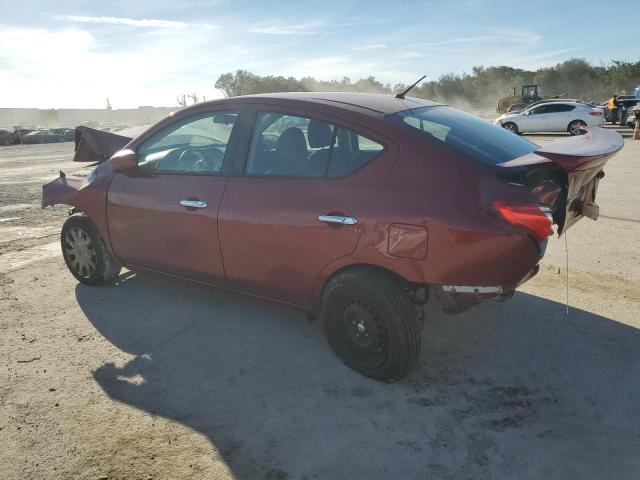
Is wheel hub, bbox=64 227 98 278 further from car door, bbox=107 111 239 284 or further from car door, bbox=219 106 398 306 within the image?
car door, bbox=219 106 398 306

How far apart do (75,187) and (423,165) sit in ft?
10.7

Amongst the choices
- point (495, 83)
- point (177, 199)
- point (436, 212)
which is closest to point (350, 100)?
point (436, 212)

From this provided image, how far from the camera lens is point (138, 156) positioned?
13.4 feet

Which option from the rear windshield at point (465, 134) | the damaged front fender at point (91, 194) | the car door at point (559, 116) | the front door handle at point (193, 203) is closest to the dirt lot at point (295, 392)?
the damaged front fender at point (91, 194)

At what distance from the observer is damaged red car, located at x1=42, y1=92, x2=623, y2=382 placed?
8.84ft

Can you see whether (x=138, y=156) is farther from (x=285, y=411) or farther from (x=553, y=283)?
(x=553, y=283)

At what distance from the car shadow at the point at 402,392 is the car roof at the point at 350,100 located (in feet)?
5.34

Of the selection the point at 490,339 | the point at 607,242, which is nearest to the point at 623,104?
the point at 607,242

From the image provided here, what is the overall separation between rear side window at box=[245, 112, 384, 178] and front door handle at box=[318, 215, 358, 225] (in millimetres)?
261

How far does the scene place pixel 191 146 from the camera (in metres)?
3.97

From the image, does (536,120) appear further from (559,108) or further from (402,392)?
(402,392)

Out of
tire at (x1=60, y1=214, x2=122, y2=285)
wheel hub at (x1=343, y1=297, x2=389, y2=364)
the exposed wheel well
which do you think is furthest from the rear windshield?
tire at (x1=60, y1=214, x2=122, y2=285)

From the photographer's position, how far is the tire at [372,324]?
9.49ft

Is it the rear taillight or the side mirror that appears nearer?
the rear taillight
